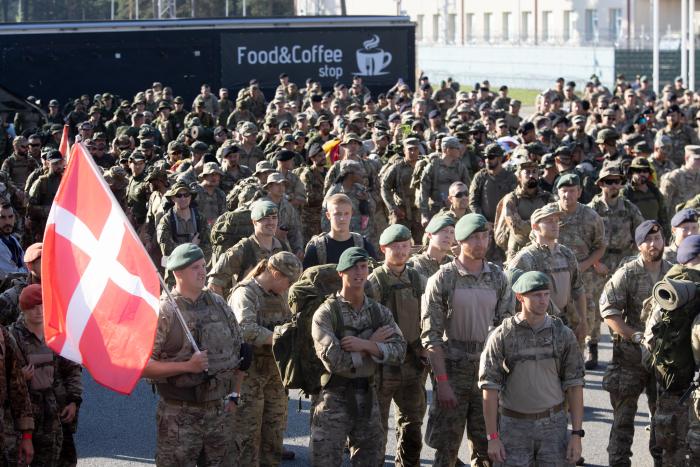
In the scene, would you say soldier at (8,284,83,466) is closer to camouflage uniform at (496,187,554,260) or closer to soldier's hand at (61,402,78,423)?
soldier's hand at (61,402,78,423)

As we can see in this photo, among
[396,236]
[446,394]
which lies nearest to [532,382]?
[446,394]

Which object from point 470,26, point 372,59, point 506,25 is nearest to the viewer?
point 372,59

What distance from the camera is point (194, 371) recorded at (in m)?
7.86

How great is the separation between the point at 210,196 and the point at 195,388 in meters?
6.48

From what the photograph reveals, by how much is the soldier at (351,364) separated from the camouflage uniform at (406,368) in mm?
725

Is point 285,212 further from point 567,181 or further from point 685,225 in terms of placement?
point 685,225

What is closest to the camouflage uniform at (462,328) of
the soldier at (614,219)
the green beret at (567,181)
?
the green beret at (567,181)

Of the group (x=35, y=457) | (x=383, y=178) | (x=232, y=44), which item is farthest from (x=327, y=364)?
(x=232, y=44)

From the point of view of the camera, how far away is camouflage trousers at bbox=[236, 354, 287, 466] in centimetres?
896

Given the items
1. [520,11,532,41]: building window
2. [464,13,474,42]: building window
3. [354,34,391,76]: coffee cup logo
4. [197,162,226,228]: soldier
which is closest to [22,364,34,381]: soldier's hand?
[197,162,226,228]: soldier

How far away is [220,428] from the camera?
814cm

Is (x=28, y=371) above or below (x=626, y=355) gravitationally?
above

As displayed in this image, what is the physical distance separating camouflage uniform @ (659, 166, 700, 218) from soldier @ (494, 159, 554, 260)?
314cm

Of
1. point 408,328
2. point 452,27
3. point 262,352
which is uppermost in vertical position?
point 452,27
